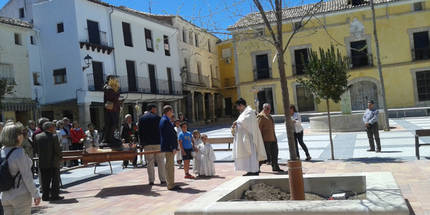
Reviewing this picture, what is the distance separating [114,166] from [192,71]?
23960 mm

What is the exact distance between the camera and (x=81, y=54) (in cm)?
2178

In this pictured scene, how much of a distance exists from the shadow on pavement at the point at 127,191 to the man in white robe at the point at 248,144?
1764 millimetres

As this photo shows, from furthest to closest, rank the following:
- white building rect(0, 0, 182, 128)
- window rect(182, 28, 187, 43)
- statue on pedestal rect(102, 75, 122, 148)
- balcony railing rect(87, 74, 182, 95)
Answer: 1. window rect(182, 28, 187, 43)
2. balcony railing rect(87, 74, 182, 95)
3. white building rect(0, 0, 182, 128)
4. statue on pedestal rect(102, 75, 122, 148)

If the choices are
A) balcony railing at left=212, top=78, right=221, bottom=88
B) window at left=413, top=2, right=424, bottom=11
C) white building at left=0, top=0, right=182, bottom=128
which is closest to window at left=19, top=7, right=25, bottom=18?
white building at left=0, top=0, right=182, bottom=128

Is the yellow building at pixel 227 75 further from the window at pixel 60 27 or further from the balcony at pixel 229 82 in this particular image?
the window at pixel 60 27

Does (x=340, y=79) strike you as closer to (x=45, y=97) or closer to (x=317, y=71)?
(x=317, y=71)

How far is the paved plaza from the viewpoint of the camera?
20.1 ft

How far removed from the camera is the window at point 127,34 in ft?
85.8

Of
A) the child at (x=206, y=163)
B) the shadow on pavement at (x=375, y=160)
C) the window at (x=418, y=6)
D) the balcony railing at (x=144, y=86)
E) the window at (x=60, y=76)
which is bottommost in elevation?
the shadow on pavement at (x=375, y=160)

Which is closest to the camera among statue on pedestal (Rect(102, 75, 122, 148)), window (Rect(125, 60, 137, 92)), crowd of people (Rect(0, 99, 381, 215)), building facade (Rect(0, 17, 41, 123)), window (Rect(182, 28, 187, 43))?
crowd of people (Rect(0, 99, 381, 215))

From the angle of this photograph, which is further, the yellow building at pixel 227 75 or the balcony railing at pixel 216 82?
the yellow building at pixel 227 75

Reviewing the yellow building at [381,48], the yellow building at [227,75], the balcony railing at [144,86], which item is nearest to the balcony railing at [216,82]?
the yellow building at [227,75]

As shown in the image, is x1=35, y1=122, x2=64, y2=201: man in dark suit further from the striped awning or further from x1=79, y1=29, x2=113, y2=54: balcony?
x1=79, y1=29, x2=113, y2=54: balcony

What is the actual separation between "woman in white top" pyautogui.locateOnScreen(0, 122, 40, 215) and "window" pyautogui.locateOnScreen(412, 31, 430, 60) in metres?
29.3
